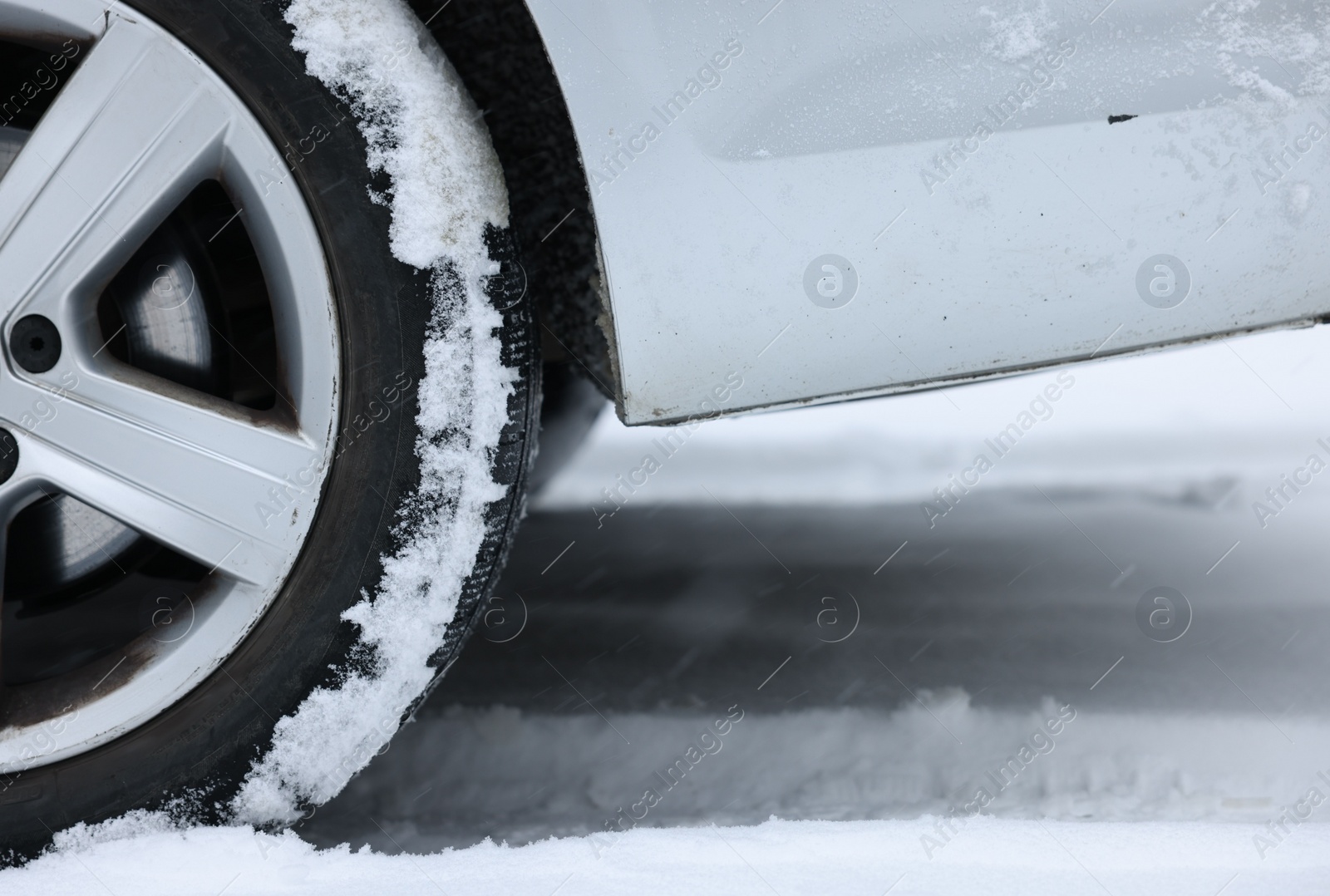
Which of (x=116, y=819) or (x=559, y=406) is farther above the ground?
(x=116, y=819)

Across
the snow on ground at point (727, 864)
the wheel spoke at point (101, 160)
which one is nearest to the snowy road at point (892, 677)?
the snow on ground at point (727, 864)

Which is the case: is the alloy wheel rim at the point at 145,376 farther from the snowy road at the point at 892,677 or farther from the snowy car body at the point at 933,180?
the snowy car body at the point at 933,180

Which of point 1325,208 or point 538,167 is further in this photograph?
point 538,167

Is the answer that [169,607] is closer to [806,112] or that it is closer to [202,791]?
[202,791]

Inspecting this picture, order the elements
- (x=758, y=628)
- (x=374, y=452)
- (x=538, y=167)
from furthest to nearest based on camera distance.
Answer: (x=758, y=628)
(x=538, y=167)
(x=374, y=452)

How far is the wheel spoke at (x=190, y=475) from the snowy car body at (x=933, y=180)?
439 millimetres

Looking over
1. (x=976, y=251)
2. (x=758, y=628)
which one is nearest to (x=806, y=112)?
(x=976, y=251)

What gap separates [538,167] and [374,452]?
1.69 ft

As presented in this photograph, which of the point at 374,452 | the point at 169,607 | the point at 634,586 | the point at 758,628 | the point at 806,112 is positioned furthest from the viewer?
the point at 634,586

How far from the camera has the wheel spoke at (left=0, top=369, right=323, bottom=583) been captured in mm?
1085

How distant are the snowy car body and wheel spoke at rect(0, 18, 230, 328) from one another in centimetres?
43

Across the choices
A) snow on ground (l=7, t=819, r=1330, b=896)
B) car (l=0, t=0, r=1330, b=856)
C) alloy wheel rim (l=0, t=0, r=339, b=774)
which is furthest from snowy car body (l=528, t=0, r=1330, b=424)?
snow on ground (l=7, t=819, r=1330, b=896)

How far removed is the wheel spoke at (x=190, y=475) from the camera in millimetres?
1085

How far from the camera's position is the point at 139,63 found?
104cm
